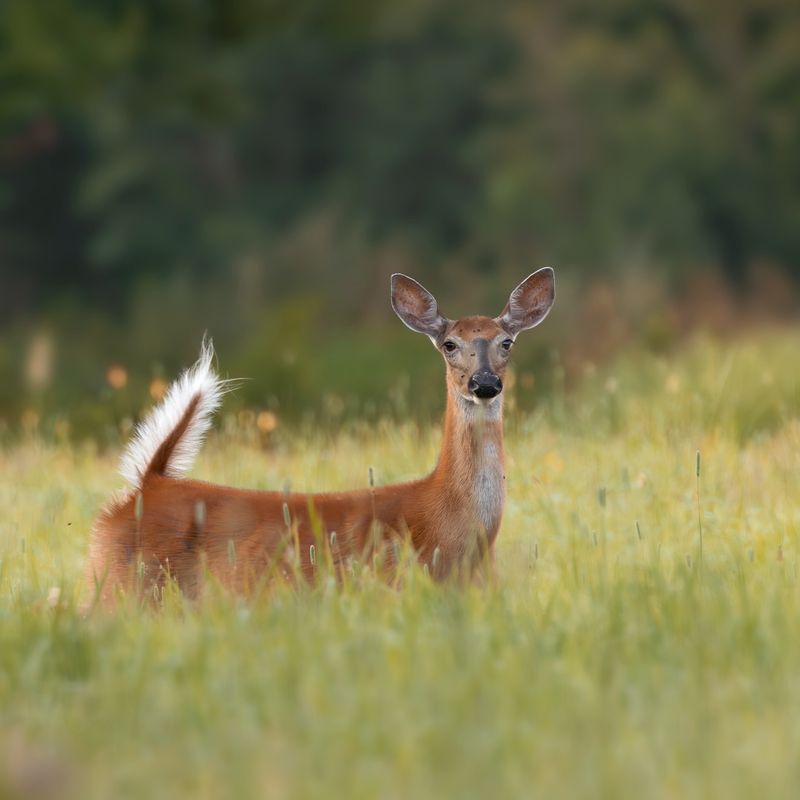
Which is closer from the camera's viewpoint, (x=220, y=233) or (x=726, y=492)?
(x=726, y=492)

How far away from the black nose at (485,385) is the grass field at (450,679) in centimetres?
50

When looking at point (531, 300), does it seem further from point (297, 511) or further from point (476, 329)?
point (297, 511)

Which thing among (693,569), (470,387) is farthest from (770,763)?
(470,387)

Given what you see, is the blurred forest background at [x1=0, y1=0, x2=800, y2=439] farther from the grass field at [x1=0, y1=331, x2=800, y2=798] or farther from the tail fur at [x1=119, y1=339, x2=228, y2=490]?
the grass field at [x1=0, y1=331, x2=800, y2=798]

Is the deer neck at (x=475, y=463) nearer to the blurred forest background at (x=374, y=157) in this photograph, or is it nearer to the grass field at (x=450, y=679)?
the grass field at (x=450, y=679)

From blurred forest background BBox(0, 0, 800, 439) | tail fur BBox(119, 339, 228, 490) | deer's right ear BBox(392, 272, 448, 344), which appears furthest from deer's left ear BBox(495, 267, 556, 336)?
blurred forest background BBox(0, 0, 800, 439)

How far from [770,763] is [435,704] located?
73 cm

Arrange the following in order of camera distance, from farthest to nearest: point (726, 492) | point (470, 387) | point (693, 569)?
point (726, 492), point (470, 387), point (693, 569)

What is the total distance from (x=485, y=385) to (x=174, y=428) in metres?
0.95

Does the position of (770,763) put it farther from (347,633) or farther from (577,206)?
(577,206)

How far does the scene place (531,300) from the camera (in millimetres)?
5449

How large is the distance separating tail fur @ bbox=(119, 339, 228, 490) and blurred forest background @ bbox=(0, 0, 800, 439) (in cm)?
1392

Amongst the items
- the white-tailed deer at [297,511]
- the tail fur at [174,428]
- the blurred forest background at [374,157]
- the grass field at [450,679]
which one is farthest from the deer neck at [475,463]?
the blurred forest background at [374,157]

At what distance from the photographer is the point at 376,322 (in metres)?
18.6
